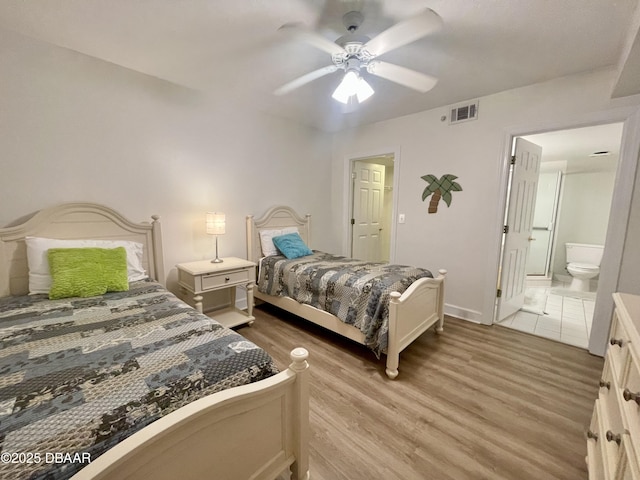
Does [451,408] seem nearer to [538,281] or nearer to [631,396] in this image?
[631,396]

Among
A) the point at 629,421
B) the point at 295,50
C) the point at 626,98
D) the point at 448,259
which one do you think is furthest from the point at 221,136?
the point at 626,98

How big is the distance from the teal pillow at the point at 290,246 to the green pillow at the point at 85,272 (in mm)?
1616

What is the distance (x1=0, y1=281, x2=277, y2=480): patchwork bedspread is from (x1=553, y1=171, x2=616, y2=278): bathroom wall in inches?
234

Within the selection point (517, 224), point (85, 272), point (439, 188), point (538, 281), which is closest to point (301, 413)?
point (85, 272)

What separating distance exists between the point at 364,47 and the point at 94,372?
211 centimetres

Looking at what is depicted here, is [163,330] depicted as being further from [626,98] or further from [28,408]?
[626,98]

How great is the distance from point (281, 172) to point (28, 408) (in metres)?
3.17

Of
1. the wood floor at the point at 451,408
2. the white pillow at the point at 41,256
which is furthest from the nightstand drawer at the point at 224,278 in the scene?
the white pillow at the point at 41,256

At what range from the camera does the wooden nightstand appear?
248 cm

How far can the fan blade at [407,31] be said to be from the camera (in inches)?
50.2

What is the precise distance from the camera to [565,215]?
15.7ft

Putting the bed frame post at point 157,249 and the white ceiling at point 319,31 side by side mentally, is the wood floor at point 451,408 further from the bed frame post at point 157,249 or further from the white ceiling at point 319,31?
the white ceiling at point 319,31

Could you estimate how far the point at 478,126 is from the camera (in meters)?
2.84

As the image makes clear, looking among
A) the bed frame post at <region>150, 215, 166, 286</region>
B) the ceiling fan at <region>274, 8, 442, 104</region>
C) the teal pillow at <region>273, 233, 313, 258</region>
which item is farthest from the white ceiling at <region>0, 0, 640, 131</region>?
the teal pillow at <region>273, 233, 313, 258</region>
